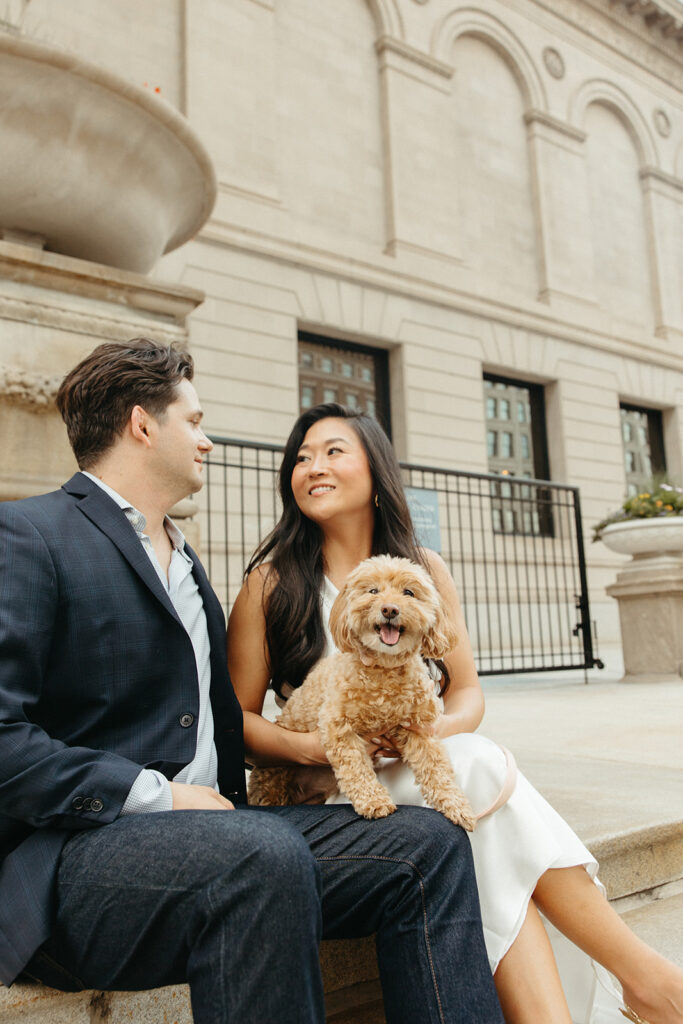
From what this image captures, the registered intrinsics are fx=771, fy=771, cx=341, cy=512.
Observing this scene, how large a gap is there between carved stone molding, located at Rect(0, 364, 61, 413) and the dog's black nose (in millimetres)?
1514

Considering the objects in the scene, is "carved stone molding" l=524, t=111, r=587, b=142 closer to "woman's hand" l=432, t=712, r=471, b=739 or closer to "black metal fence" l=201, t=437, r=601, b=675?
"black metal fence" l=201, t=437, r=601, b=675

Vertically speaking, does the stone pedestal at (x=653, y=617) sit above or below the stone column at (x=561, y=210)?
below

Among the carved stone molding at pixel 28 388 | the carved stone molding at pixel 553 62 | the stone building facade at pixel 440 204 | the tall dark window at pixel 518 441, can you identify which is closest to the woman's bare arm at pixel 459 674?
the carved stone molding at pixel 28 388

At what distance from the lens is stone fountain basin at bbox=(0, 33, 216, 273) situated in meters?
2.54

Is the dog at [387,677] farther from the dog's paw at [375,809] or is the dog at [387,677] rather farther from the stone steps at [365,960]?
the stone steps at [365,960]

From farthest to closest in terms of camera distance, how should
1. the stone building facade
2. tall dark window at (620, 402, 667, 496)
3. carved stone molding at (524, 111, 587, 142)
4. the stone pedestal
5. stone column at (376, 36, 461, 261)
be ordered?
tall dark window at (620, 402, 667, 496) → carved stone molding at (524, 111, 587, 142) → stone column at (376, 36, 461, 261) → the stone building facade → the stone pedestal

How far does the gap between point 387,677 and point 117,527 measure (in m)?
0.72

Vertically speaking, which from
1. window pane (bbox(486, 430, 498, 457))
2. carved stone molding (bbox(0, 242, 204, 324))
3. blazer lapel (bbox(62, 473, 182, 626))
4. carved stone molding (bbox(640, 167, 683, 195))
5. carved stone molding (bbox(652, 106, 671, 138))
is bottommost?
blazer lapel (bbox(62, 473, 182, 626))

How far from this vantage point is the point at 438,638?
1.86m

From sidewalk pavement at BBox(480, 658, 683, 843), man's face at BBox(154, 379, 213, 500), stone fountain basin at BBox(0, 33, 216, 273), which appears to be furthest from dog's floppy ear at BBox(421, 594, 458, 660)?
stone fountain basin at BBox(0, 33, 216, 273)

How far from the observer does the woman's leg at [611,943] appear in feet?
5.49

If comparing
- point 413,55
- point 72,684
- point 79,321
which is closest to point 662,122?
point 413,55

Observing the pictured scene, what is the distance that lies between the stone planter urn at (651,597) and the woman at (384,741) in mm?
6350

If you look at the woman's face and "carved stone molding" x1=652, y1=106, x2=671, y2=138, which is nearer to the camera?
the woman's face
